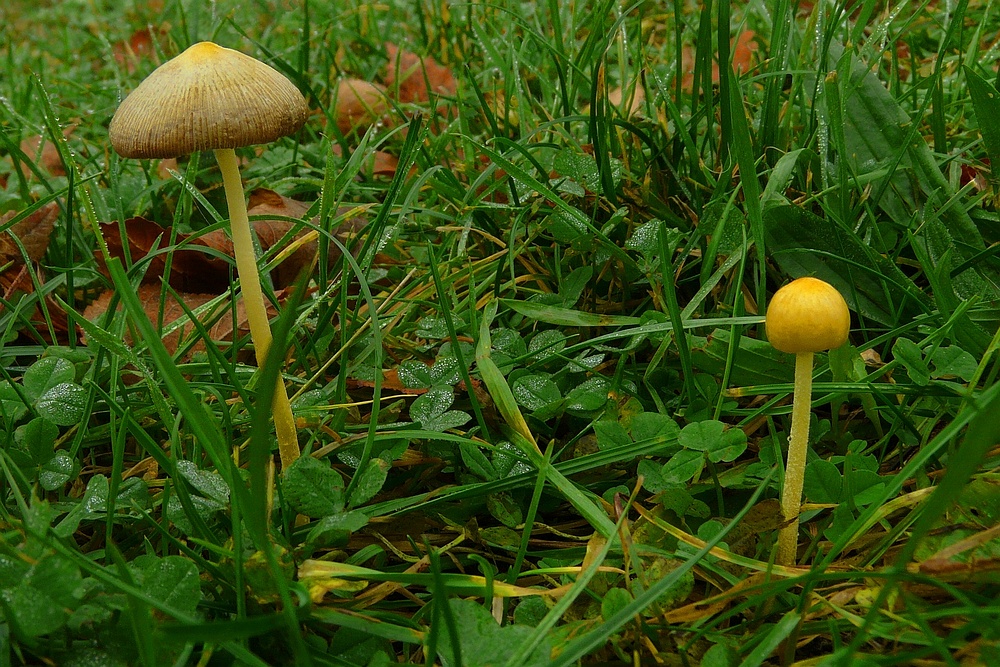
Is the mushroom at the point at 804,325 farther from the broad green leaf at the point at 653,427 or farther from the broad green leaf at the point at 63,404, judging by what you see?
the broad green leaf at the point at 63,404

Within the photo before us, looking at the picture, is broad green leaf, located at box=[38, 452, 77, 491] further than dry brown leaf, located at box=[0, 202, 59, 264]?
No

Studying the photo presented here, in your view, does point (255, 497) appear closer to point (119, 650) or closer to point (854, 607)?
point (119, 650)

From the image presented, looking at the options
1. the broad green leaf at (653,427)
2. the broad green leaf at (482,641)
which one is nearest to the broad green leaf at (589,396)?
the broad green leaf at (653,427)

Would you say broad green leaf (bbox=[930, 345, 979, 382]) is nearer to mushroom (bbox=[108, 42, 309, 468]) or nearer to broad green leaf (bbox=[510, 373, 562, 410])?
broad green leaf (bbox=[510, 373, 562, 410])

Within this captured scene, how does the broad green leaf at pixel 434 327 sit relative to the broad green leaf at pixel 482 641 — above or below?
above

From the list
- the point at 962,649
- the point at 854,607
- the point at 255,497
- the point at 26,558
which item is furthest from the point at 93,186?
the point at 962,649

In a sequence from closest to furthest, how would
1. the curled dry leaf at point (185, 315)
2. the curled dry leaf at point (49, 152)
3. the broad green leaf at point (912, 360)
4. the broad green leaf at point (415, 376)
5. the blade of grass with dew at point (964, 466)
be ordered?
1. the blade of grass with dew at point (964, 466)
2. the broad green leaf at point (912, 360)
3. the broad green leaf at point (415, 376)
4. the curled dry leaf at point (185, 315)
5. the curled dry leaf at point (49, 152)

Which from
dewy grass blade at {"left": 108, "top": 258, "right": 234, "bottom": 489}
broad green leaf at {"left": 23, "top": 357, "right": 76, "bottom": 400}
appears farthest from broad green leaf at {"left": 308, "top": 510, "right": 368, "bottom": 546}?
broad green leaf at {"left": 23, "top": 357, "right": 76, "bottom": 400}

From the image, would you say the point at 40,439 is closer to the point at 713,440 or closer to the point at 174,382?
the point at 174,382
